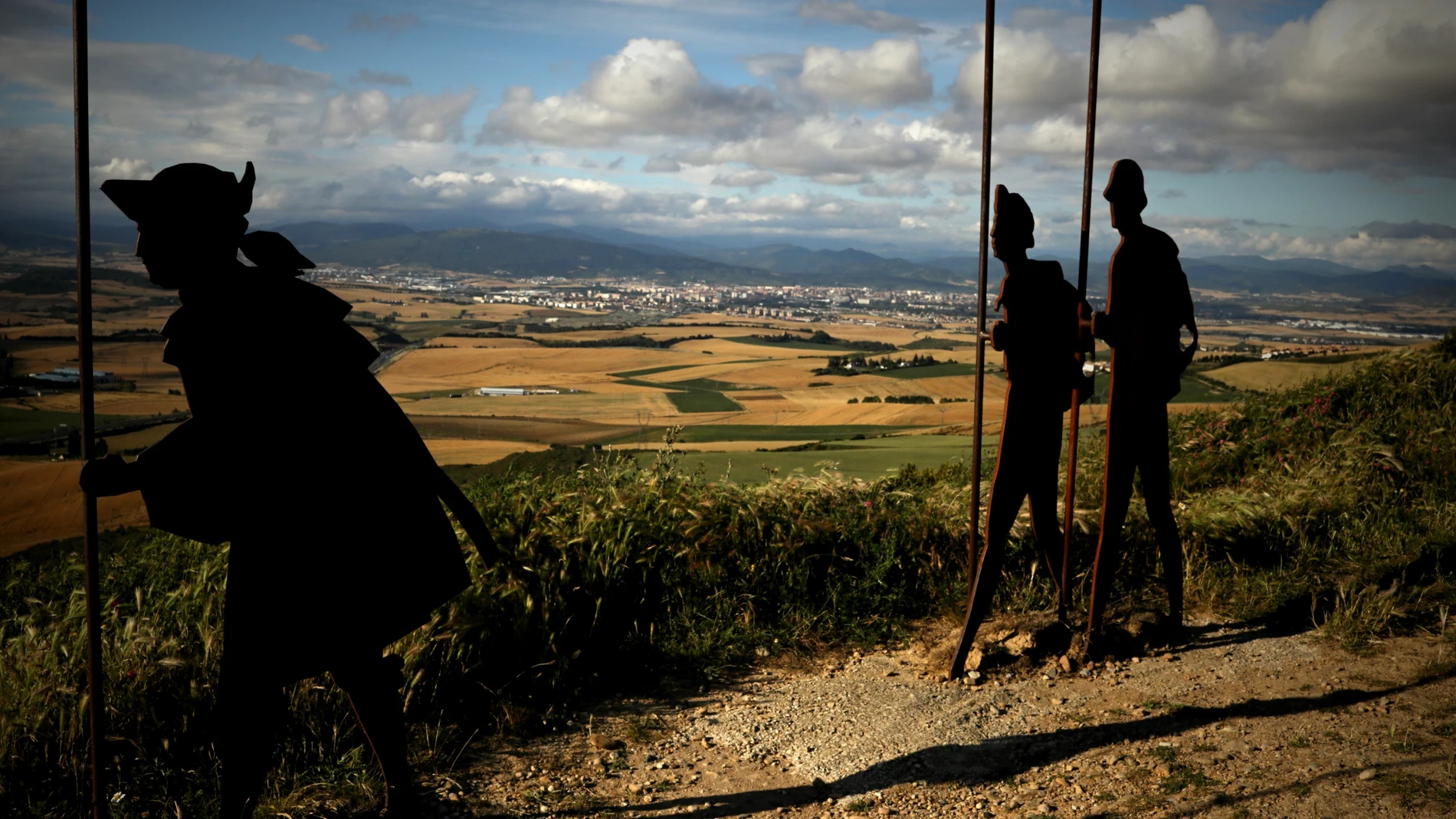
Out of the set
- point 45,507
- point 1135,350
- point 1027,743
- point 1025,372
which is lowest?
point 1027,743

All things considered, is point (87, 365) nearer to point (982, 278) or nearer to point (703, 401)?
point (982, 278)

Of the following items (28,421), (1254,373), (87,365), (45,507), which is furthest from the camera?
→ (1254,373)

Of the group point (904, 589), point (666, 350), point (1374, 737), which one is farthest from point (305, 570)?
point (666, 350)

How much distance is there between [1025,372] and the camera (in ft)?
16.8

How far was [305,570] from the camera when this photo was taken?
3123 mm

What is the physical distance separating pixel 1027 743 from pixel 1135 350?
227cm

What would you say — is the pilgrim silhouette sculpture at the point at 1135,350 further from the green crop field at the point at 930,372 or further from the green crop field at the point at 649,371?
the green crop field at the point at 649,371

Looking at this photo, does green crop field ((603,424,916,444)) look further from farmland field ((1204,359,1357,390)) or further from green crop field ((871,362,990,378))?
green crop field ((871,362,990,378))

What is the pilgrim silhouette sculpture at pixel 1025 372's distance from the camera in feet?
16.6

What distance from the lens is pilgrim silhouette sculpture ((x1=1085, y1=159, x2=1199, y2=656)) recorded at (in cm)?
504

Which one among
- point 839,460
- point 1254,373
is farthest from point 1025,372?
point 1254,373

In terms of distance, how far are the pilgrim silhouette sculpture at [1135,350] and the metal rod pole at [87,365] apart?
4.69 meters

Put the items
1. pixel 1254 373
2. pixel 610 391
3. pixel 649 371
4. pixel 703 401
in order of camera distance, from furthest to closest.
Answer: pixel 649 371 → pixel 610 391 → pixel 703 401 → pixel 1254 373

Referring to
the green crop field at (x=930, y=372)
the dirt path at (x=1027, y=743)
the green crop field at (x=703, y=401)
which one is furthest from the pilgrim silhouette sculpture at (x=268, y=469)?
the green crop field at (x=930, y=372)
